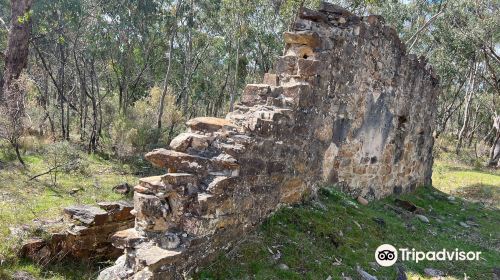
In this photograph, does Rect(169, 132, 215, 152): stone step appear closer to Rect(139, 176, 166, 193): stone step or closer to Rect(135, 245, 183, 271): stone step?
Rect(139, 176, 166, 193): stone step

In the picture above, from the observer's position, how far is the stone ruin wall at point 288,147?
4082 millimetres

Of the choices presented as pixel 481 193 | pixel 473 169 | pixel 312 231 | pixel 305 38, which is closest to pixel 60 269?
pixel 312 231

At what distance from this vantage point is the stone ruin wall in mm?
4082

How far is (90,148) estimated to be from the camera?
14359 mm

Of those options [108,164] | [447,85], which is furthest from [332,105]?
[447,85]

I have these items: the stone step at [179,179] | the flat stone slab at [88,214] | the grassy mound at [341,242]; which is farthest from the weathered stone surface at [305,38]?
the flat stone slab at [88,214]

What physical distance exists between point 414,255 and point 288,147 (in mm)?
2376

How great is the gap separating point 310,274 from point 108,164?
9.79 m

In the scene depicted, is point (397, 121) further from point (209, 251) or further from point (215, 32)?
point (215, 32)

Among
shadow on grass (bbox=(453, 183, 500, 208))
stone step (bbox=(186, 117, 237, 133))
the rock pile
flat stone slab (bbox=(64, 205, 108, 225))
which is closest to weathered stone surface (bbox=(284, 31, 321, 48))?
stone step (bbox=(186, 117, 237, 133))

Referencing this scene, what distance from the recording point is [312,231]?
5273 millimetres

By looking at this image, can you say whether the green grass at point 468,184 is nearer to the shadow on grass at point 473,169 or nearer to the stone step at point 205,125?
the shadow on grass at point 473,169

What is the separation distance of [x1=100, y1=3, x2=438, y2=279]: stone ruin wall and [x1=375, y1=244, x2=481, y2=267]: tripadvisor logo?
4.21 ft

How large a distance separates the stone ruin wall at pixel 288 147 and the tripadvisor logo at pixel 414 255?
50.5 inches
